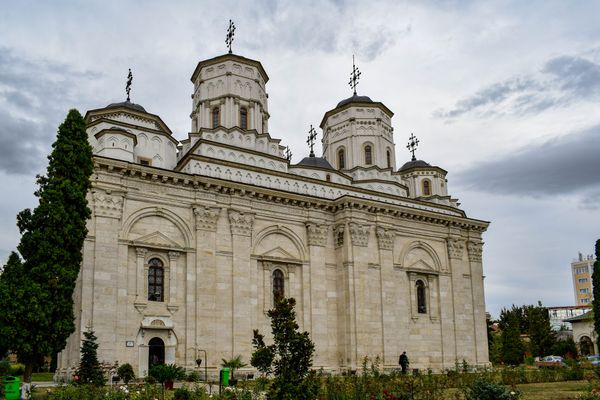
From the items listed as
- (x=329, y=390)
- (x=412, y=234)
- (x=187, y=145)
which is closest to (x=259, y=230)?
(x=187, y=145)

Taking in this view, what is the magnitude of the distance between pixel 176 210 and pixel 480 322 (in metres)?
19.7

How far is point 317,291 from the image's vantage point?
28.5 metres

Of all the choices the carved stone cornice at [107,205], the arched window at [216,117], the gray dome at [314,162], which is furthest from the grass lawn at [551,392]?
the arched window at [216,117]

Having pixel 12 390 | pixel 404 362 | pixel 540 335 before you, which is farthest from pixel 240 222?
pixel 540 335

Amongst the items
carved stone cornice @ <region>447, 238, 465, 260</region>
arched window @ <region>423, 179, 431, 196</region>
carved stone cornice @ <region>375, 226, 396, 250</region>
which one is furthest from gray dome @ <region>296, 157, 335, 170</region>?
carved stone cornice @ <region>447, 238, 465, 260</region>

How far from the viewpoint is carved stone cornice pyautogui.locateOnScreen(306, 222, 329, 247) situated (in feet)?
95.0

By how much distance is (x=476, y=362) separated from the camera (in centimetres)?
3306

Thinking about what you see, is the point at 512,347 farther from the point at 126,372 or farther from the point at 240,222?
the point at 126,372

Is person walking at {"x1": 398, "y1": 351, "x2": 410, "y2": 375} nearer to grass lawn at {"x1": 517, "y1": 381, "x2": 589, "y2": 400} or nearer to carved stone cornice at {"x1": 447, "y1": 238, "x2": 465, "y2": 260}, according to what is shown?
grass lawn at {"x1": 517, "y1": 381, "x2": 589, "y2": 400}

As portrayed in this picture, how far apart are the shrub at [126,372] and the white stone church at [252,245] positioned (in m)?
0.94

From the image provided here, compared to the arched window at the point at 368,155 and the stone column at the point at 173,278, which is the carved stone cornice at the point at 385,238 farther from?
the stone column at the point at 173,278

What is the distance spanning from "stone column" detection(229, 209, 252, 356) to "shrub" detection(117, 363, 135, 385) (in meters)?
4.77

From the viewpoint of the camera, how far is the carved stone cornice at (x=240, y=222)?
26.2 metres

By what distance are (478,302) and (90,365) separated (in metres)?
23.4
